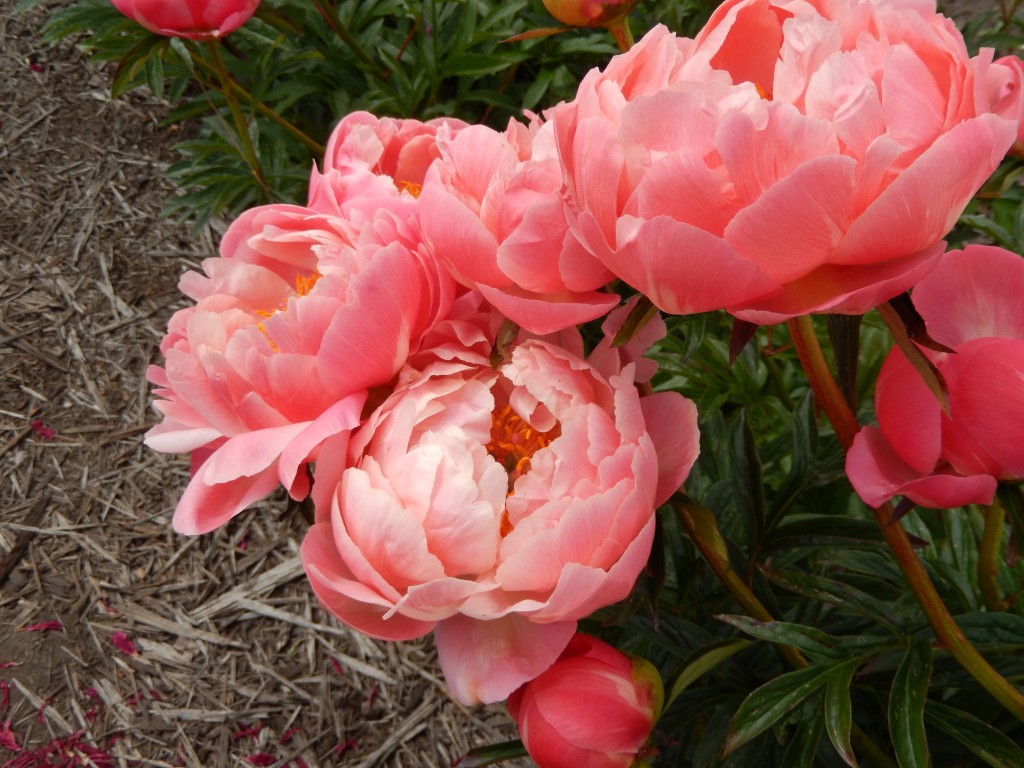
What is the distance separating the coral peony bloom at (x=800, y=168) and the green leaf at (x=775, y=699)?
308 millimetres

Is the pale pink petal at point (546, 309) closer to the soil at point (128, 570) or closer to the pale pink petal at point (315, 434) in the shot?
the pale pink petal at point (315, 434)

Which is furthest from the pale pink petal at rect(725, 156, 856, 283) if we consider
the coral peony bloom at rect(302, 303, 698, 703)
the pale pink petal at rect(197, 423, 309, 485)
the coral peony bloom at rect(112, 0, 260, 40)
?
the coral peony bloom at rect(112, 0, 260, 40)

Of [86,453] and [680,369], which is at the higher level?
[680,369]

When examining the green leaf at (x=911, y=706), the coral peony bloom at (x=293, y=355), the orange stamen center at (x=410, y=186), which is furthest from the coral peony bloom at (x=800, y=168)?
the green leaf at (x=911, y=706)

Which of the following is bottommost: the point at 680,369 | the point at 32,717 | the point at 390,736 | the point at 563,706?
the point at 32,717

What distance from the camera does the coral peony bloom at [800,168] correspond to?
33cm

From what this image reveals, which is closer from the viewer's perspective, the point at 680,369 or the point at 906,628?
the point at 906,628

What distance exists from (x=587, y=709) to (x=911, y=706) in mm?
233

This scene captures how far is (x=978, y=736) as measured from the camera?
0.59 m

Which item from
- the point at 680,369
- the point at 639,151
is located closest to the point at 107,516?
the point at 680,369

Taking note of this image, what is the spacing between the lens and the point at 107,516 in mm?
Result: 1506

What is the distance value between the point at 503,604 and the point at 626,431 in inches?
4.0

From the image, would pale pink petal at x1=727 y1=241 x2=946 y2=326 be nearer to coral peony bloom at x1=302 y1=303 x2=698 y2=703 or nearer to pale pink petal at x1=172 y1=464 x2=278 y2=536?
coral peony bloom at x1=302 y1=303 x2=698 y2=703

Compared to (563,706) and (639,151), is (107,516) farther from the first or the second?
(639,151)
